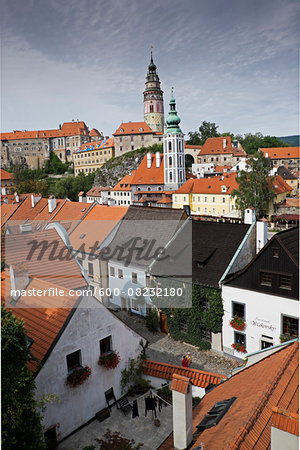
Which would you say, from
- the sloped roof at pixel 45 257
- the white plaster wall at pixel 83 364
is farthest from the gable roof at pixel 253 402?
the sloped roof at pixel 45 257

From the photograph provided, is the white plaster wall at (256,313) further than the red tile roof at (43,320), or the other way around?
the white plaster wall at (256,313)

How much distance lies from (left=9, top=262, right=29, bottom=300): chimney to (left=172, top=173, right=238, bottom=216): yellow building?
145 feet

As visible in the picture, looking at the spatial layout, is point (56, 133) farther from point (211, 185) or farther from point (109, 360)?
point (109, 360)

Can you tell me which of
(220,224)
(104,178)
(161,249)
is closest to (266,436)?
(220,224)

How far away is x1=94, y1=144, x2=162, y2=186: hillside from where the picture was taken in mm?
91875

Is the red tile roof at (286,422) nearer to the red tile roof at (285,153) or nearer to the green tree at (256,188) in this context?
the green tree at (256,188)

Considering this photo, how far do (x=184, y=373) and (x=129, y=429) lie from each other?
262 centimetres

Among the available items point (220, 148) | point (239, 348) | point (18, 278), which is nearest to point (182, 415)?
point (18, 278)

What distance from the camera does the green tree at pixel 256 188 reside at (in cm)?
4681

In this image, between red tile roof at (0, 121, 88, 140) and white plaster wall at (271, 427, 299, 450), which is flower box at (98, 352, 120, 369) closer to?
white plaster wall at (271, 427, 299, 450)

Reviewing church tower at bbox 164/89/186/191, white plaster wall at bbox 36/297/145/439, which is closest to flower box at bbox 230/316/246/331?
white plaster wall at bbox 36/297/145/439

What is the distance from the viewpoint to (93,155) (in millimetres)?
112125

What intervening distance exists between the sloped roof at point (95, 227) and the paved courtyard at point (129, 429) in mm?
13978

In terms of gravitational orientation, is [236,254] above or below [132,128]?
below
